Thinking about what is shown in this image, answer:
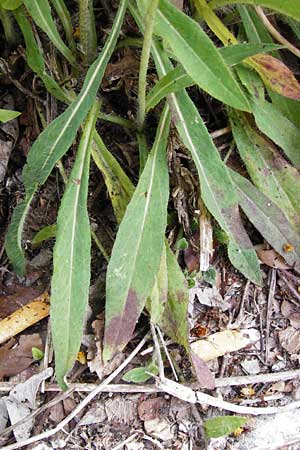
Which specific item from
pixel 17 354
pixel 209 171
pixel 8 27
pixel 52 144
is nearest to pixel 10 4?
pixel 8 27

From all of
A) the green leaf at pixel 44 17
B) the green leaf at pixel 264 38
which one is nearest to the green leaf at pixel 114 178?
Answer: the green leaf at pixel 44 17

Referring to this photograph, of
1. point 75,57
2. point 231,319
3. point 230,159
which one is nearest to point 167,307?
point 231,319

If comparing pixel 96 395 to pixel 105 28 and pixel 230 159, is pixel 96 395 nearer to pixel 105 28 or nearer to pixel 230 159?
pixel 230 159

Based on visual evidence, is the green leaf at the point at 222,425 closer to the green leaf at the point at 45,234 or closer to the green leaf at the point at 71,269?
the green leaf at the point at 71,269

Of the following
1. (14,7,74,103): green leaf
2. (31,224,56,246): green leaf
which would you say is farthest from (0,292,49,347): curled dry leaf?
(14,7,74,103): green leaf

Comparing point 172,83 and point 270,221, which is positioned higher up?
point 172,83

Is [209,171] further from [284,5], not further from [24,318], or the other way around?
[24,318]
